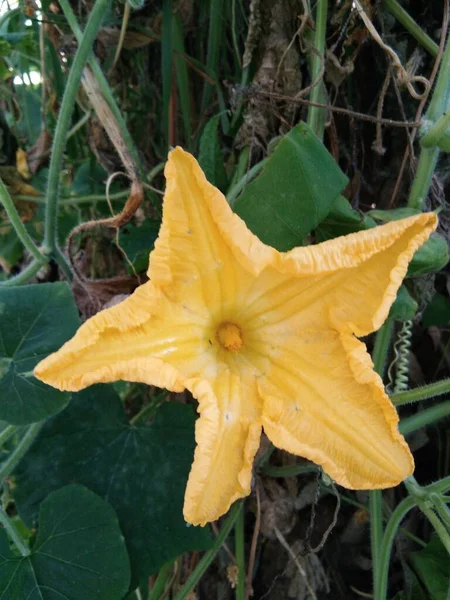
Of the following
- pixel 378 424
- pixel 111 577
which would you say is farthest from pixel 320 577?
pixel 378 424

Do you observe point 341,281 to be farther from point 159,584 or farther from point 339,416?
point 159,584

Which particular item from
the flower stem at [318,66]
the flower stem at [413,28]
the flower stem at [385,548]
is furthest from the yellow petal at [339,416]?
the flower stem at [413,28]

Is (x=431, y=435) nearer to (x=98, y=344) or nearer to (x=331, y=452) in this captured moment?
(x=331, y=452)

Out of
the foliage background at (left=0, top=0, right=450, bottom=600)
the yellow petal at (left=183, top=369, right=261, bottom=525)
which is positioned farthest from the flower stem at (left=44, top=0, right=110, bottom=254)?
the yellow petal at (left=183, top=369, right=261, bottom=525)

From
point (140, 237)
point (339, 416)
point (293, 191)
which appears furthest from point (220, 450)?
point (140, 237)

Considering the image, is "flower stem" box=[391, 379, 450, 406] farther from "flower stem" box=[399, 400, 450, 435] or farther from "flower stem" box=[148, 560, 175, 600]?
"flower stem" box=[148, 560, 175, 600]

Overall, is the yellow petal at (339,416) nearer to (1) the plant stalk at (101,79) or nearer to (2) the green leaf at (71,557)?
(2) the green leaf at (71,557)
